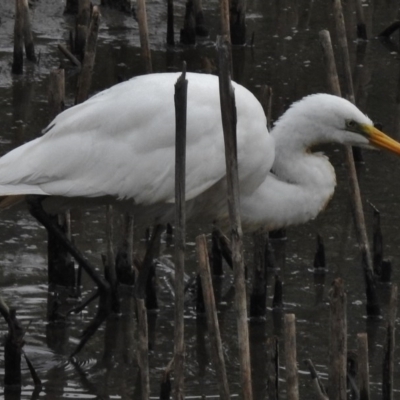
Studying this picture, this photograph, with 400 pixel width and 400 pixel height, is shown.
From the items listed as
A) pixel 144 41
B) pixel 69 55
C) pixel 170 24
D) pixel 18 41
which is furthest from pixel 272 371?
pixel 170 24

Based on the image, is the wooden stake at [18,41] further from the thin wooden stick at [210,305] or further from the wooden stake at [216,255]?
the thin wooden stick at [210,305]

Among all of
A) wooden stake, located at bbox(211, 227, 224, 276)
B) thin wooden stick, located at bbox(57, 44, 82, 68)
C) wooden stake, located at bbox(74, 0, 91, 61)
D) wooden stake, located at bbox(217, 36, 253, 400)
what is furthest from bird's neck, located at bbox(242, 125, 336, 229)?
wooden stake, located at bbox(74, 0, 91, 61)

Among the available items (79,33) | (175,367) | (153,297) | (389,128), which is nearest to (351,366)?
(175,367)

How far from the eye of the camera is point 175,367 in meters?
4.25

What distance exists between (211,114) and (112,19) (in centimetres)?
606

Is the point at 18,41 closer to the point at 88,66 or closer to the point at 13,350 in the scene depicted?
the point at 88,66

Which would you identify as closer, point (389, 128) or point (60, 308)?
point (60, 308)

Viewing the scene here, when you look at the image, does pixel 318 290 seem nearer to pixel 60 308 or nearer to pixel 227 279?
pixel 227 279

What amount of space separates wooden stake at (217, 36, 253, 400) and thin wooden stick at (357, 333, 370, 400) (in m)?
0.47

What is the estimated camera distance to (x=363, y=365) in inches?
178

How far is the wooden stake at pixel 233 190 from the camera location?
12.9 feet

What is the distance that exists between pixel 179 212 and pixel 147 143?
1.92 m

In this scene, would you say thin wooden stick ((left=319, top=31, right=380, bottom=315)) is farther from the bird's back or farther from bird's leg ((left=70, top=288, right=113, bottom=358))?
bird's leg ((left=70, top=288, right=113, bottom=358))

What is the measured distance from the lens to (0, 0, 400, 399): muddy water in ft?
19.8
